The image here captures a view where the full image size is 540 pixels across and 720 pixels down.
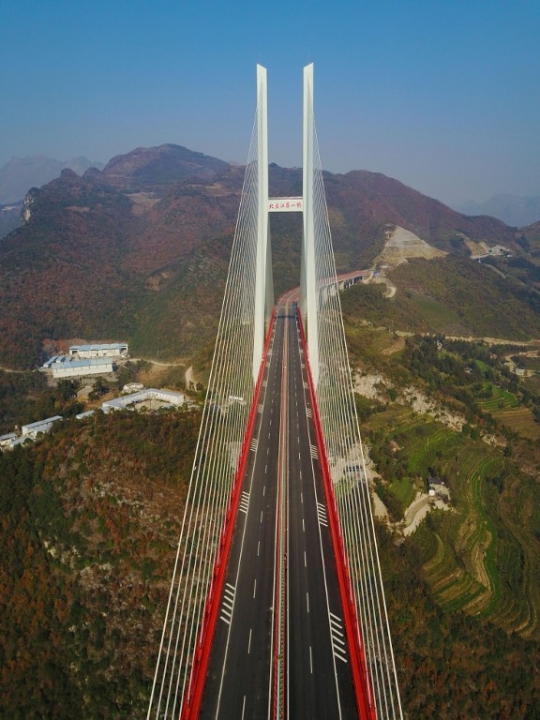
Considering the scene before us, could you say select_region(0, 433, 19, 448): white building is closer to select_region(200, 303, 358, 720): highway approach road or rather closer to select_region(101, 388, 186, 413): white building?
select_region(101, 388, 186, 413): white building

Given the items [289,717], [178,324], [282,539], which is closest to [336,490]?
[282,539]

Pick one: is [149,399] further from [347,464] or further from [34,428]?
[347,464]

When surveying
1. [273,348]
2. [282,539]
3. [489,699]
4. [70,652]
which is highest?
[273,348]

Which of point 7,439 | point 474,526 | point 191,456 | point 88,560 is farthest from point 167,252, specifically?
point 88,560

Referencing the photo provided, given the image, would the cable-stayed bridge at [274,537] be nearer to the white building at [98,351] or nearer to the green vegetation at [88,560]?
the green vegetation at [88,560]

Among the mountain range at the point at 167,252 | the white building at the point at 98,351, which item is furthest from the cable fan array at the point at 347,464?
the white building at the point at 98,351

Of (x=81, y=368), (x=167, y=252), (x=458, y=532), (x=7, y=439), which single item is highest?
(x=167, y=252)

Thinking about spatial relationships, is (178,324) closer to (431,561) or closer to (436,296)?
(436,296)

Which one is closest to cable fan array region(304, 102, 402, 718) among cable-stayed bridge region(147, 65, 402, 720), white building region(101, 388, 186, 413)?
cable-stayed bridge region(147, 65, 402, 720)
